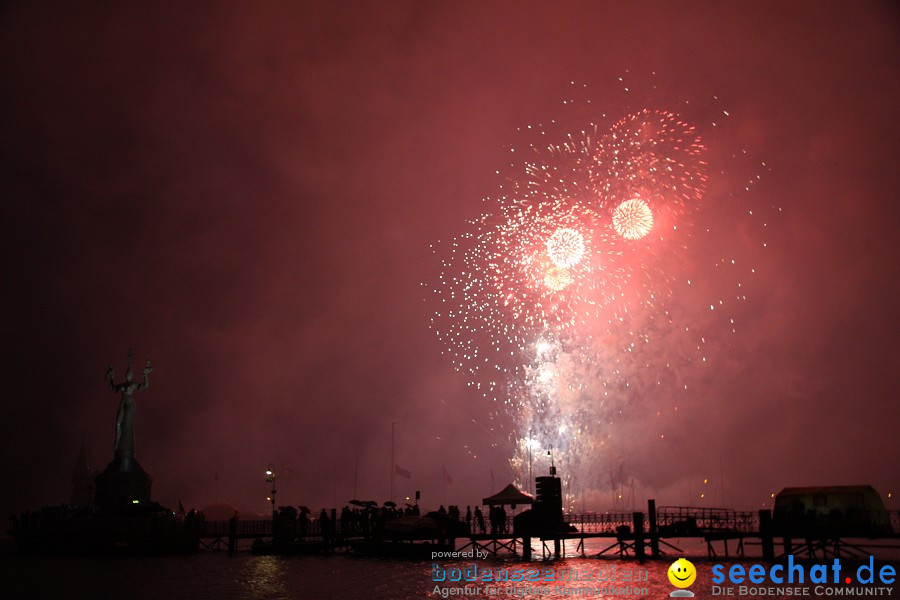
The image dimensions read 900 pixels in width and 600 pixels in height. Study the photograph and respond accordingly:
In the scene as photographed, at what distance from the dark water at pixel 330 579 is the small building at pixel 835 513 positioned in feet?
17.1

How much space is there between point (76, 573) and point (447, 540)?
2375 centimetres

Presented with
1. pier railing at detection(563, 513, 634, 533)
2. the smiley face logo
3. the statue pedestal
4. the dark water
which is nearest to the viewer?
the dark water

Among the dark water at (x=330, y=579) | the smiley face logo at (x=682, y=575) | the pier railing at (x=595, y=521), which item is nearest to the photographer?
the dark water at (x=330, y=579)

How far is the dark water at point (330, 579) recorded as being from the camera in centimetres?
3591

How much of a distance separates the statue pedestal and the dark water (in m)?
13.8

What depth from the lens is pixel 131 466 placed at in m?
73.8

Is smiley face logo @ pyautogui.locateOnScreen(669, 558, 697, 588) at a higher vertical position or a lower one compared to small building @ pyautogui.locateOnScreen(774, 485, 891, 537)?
lower

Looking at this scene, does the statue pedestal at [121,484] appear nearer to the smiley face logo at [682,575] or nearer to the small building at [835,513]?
the smiley face logo at [682,575]

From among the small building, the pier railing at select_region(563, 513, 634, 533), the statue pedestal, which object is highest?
the statue pedestal

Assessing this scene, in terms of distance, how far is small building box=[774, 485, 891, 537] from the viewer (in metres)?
42.9

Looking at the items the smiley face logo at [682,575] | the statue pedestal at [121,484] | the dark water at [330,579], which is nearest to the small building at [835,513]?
the dark water at [330,579]

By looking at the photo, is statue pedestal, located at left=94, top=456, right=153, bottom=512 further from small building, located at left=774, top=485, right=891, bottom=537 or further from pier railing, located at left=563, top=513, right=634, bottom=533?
small building, located at left=774, top=485, right=891, bottom=537

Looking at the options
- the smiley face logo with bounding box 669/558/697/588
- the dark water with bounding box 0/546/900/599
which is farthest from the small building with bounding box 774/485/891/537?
the smiley face logo with bounding box 669/558/697/588

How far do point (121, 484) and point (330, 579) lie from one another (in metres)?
37.6
